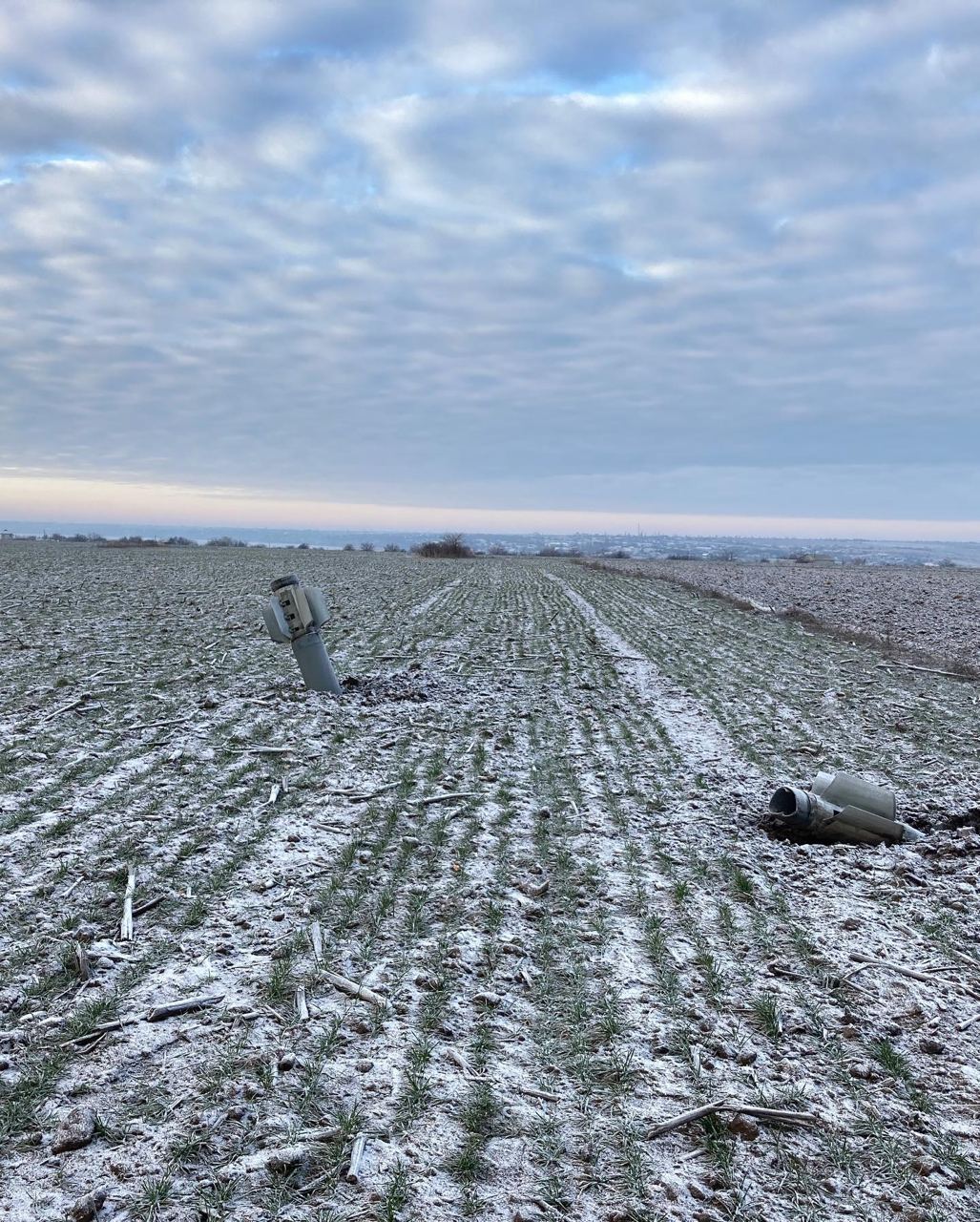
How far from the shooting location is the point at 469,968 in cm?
530

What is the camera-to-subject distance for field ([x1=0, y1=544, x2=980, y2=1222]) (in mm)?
3660

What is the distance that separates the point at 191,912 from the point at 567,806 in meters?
3.95

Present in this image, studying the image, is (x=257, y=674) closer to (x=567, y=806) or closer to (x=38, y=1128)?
(x=567, y=806)

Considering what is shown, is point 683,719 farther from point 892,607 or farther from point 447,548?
point 447,548

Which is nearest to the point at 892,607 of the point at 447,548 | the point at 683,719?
the point at 683,719

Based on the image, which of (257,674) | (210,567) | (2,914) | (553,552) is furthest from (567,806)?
(553,552)

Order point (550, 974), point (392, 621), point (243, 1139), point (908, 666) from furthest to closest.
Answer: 1. point (392, 621)
2. point (908, 666)
3. point (550, 974)
4. point (243, 1139)

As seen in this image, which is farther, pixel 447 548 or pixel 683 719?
pixel 447 548

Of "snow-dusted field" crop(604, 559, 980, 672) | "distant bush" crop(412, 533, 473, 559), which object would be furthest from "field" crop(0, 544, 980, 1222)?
"distant bush" crop(412, 533, 473, 559)

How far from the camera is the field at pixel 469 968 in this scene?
12.0 ft

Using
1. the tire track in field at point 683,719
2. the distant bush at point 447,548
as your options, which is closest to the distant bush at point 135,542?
the distant bush at point 447,548

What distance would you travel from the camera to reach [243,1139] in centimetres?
376

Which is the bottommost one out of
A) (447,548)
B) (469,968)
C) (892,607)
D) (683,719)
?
(469,968)

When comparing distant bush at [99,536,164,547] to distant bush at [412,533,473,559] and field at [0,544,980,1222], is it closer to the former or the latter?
distant bush at [412,533,473,559]
